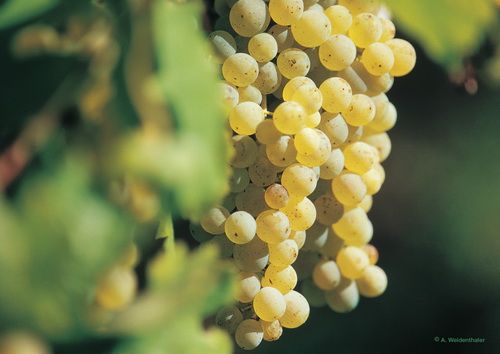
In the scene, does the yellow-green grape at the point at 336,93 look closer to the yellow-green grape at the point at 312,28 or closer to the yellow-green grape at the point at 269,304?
the yellow-green grape at the point at 312,28

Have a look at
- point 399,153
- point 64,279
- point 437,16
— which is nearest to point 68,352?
point 64,279

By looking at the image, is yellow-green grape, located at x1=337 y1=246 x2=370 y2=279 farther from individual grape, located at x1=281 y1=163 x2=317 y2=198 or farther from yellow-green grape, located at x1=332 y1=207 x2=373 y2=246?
individual grape, located at x1=281 y1=163 x2=317 y2=198

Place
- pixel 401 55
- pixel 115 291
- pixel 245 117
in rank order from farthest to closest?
pixel 401 55, pixel 245 117, pixel 115 291

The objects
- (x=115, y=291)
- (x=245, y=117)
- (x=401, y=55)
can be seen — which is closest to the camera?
(x=115, y=291)

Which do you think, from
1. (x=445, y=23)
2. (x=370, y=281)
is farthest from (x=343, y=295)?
(x=445, y=23)

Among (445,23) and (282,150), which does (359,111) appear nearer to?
(282,150)

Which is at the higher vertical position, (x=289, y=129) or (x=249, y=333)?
(x=289, y=129)

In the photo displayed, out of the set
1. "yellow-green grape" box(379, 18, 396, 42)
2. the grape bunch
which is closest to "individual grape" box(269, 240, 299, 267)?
the grape bunch

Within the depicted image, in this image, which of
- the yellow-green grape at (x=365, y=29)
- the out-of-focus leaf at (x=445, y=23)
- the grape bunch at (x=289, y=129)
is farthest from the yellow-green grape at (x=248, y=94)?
the out-of-focus leaf at (x=445, y=23)
